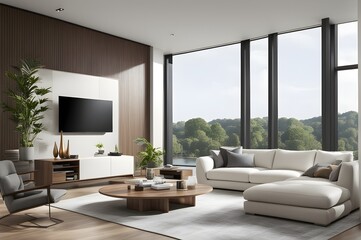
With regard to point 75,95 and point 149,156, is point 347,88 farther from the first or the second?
point 75,95

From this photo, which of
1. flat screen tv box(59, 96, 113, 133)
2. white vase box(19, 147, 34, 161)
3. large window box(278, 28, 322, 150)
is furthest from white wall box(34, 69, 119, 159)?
large window box(278, 28, 322, 150)

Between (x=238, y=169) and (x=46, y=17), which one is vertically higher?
(x=46, y=17)

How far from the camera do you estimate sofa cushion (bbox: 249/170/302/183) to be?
5.87m

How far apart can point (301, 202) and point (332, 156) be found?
2.07 meters

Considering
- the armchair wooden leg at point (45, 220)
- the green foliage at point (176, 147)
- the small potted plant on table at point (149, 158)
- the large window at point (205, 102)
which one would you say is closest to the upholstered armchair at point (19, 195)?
the armchair wooden leg at point (45, 220)

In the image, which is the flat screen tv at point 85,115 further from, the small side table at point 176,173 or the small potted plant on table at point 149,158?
the small side table at point 176,173

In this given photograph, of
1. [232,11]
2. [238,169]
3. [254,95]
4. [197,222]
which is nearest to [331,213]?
[197,222]

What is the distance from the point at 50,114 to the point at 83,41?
1.67 m

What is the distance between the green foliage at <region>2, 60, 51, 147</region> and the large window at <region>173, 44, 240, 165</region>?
3877mm

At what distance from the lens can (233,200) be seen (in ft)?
18.3

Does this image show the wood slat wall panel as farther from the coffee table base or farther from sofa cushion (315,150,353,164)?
sofa cushion (315,150,353,164)

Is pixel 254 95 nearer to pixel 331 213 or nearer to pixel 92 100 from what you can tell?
pixel 92 100

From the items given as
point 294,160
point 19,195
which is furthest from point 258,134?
point 19,195

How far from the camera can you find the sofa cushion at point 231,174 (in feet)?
20.5
